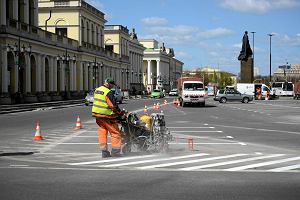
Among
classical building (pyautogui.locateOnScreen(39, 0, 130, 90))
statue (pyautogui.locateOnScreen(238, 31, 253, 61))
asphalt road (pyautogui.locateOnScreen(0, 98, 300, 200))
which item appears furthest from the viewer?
classical building (pyautogui.locateOnScreen(39, 0, 130, 90))

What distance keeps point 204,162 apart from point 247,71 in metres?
71.0

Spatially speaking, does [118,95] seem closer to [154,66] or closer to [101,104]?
[101,104]

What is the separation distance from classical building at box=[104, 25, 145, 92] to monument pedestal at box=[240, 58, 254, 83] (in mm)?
33844

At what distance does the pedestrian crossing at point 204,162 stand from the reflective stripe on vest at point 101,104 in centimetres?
117

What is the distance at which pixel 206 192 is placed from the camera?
331 inches

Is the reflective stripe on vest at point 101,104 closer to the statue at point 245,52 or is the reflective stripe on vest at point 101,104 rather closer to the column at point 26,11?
the column at point 26,11

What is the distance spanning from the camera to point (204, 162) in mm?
11906

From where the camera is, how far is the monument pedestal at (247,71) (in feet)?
261

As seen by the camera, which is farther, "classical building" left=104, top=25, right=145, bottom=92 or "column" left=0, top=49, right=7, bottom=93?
"classical building" left=104, top=25, right=145, bottom=92

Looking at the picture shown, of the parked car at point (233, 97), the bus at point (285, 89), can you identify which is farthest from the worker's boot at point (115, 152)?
the bus at point (285, 89)

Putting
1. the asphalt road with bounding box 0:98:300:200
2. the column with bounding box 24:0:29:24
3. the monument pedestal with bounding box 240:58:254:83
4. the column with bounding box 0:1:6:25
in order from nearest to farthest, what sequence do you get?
the asphalt road with bounding box 0:98:300:200 → the column with bounding box 0:1:6:25 → the column with bounding box 24:0:29:24 → the monument pedestal with bounding box 240:58:254:83

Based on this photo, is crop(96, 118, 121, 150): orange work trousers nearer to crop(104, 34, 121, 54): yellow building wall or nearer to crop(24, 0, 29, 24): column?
crop(24, 0, 29, 24): column

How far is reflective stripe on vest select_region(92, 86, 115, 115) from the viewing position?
40.5 feet

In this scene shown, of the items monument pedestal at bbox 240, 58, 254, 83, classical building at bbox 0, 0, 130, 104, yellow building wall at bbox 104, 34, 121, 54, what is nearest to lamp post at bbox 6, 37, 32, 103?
classical building at bbox 0, 0, 130, 104
